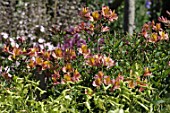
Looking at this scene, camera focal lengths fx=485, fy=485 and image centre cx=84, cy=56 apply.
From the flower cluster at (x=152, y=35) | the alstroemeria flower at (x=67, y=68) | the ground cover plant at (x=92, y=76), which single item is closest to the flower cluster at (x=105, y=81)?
the ground cover plant at (x=92, y=76)

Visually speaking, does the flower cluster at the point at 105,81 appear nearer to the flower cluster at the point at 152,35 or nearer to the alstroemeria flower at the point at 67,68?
the alstroemeria flower at the point at 67,68

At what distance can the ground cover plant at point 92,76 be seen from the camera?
3176 mm

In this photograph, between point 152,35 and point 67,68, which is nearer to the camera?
point 67,68

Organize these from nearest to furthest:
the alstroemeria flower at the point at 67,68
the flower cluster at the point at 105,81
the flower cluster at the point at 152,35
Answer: the flower cluster at the point at 105,81, the alstroemeria flower at the point at 67,68, the flower cluster at the point at 152,35

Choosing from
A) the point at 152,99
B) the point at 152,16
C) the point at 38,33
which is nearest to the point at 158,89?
the point at 152,99

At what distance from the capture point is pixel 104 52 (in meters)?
3.88

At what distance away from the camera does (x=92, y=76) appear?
339cm

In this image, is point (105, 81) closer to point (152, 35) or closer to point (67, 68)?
point (67, 68)

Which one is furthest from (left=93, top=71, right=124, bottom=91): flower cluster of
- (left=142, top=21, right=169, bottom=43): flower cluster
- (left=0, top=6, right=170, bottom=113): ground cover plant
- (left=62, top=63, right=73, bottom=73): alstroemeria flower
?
(left=142, top=21, right=169, bottom=43): flower cluster

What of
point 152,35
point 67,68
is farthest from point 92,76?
point 152,35

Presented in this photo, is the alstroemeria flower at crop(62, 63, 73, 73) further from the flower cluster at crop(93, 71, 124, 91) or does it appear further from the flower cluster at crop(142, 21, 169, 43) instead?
the flower cluster at crop(142, 21, 169, 43)

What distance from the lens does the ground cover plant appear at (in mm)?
3176

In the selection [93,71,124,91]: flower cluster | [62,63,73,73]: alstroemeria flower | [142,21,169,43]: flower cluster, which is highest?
[142,21,169,43]: flower cluster

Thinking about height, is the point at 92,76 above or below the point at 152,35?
below
